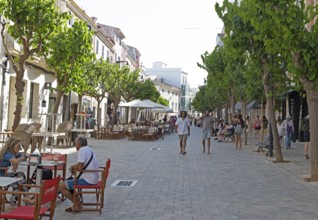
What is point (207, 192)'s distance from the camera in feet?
29.8

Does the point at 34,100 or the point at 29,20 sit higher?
the point at 29,20

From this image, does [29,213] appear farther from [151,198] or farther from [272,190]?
[272,190]

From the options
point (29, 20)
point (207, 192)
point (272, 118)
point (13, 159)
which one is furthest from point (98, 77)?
point (13, 159)

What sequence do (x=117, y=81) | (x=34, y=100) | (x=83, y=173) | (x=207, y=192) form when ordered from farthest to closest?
(x=117, y=81) < (x=34, y=100) < (x=207, y=192) < (x=83, y=173)

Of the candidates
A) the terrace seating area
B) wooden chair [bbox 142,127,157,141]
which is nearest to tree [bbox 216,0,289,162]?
wooden chair [bbox 142,127,157,141]

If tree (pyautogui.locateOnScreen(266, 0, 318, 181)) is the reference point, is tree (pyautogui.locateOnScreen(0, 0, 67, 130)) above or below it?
above

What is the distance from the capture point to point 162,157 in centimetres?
1647

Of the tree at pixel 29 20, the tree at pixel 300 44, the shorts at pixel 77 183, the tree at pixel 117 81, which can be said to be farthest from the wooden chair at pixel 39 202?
the tree at pixel 117 81

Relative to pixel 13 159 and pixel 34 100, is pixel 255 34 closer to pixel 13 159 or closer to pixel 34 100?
pixel 13 159

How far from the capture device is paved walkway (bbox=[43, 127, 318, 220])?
7051mm

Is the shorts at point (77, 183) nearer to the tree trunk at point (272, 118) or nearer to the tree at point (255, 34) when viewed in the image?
the tree at point (255, 34)

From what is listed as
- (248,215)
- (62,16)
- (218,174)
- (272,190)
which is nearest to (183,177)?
(218,174)

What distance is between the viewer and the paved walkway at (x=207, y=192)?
705 centimetres

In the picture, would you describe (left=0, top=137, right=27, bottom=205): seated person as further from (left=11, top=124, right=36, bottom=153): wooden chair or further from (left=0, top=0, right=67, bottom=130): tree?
(left=0, top=0, right=67, bottom=130): tree
